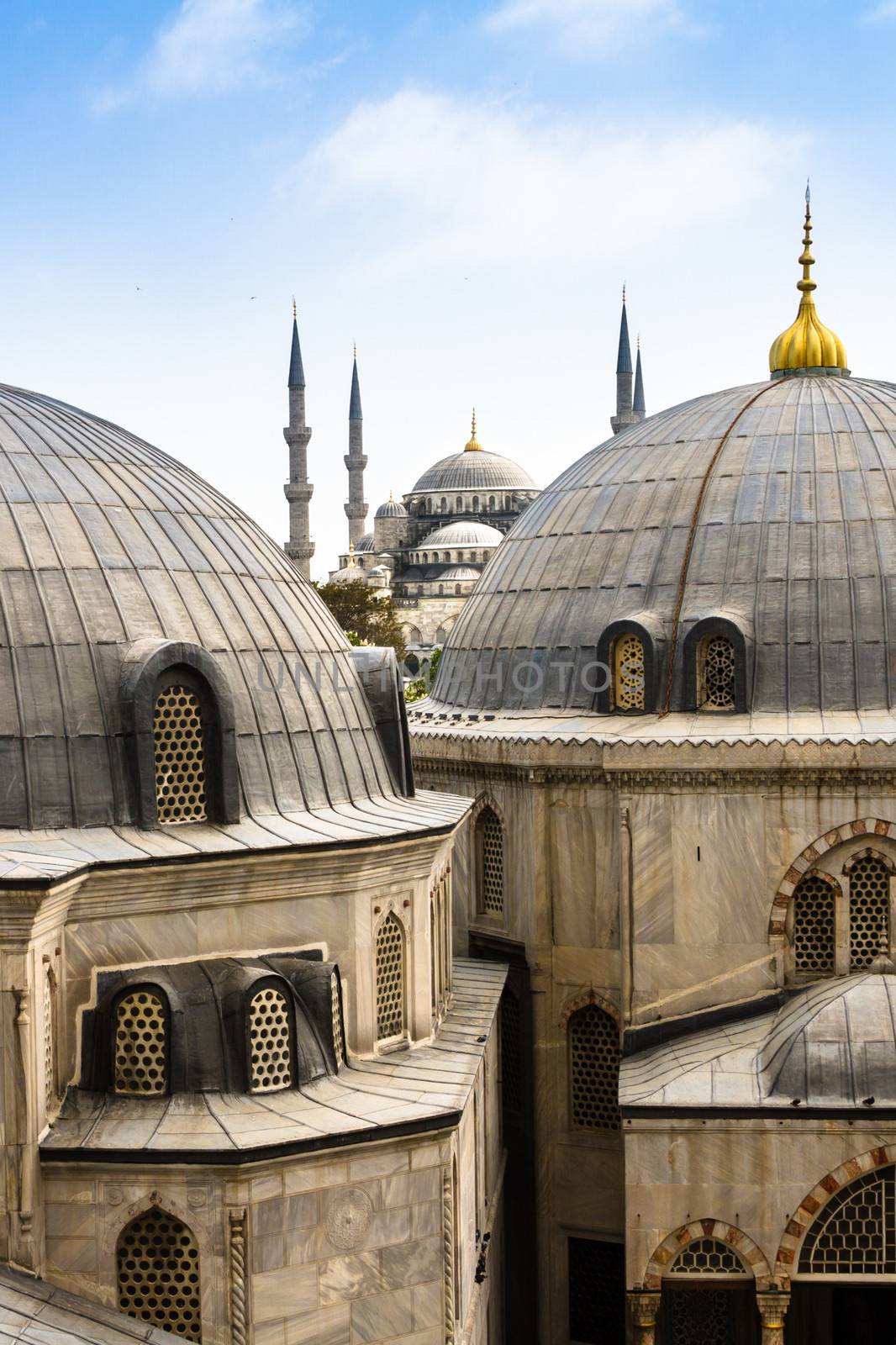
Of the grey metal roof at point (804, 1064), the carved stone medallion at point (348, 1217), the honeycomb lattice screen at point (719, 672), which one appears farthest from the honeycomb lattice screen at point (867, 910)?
the carved stone medallion at point (348, 1217)

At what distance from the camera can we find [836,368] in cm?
2225

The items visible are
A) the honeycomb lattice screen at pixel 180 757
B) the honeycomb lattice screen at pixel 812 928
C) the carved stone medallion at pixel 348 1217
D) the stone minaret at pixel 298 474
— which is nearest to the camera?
the carved stone medallion at pixel 348 1217

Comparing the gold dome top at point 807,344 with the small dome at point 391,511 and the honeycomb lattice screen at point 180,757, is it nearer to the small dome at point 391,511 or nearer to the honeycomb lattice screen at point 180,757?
the honeycomb lattice screen at point 180,757

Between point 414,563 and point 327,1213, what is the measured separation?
8326cm

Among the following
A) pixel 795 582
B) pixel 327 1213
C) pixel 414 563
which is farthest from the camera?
pixel 414 563

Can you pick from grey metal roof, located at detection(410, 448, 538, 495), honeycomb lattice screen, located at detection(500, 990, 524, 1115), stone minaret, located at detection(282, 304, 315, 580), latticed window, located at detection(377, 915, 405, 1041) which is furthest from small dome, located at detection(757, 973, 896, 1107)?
grey metal roof, located at detection(410, 448, 538, 495)

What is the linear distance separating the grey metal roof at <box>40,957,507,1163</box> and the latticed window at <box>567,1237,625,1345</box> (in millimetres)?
5692

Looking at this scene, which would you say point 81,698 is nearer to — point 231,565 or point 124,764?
point 124,764

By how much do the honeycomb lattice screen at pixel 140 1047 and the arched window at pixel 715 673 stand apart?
26.5 feet

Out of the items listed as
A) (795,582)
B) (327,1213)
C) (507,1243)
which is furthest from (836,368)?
(327,1213)

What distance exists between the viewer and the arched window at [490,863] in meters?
19.4

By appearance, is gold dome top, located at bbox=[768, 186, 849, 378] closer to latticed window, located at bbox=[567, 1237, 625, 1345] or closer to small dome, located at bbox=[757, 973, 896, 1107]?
small dome, located at bbox=[757, 973, 896, 1107]

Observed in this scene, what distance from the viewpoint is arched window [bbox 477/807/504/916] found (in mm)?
19422

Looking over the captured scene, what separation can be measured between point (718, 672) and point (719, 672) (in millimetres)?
17
